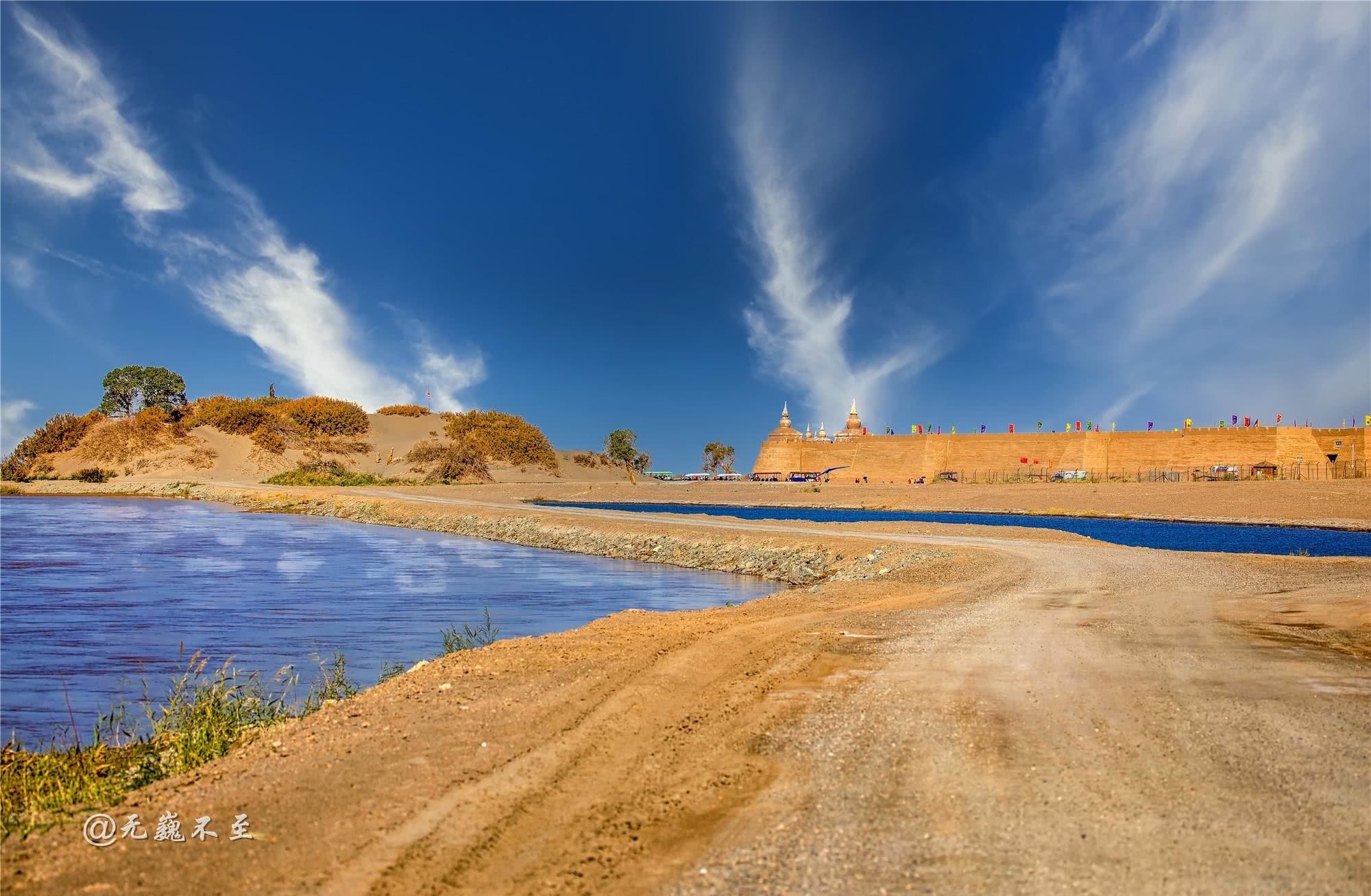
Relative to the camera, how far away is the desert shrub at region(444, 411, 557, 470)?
95.4m

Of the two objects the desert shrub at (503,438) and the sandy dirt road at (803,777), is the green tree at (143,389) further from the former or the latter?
the sandy dirt road at (803,777)

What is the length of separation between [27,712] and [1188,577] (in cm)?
1945

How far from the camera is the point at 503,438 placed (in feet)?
320

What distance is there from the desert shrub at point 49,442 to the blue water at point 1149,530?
5591 cm

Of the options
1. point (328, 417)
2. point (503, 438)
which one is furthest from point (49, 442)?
point (503, 438)

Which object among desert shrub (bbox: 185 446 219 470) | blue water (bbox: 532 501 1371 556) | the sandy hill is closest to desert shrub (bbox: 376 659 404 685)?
blue water (bbox: 532 501 1371 556)

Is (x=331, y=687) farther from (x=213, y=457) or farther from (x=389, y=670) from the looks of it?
(x=213, y=457)

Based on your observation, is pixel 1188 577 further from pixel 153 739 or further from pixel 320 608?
pixel 153 739

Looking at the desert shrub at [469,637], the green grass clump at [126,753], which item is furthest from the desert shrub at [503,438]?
the green grass clump at [126,753]

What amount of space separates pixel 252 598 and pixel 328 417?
86177mm

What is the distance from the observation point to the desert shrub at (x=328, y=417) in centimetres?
9600

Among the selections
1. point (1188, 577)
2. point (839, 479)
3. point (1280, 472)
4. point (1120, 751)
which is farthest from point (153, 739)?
point (839, 479)

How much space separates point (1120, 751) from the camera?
6199 mm

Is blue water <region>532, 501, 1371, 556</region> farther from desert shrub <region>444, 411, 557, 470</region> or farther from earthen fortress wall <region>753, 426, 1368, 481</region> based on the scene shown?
earthen fortress wall <region>753, 426, 1368, 481</region>
